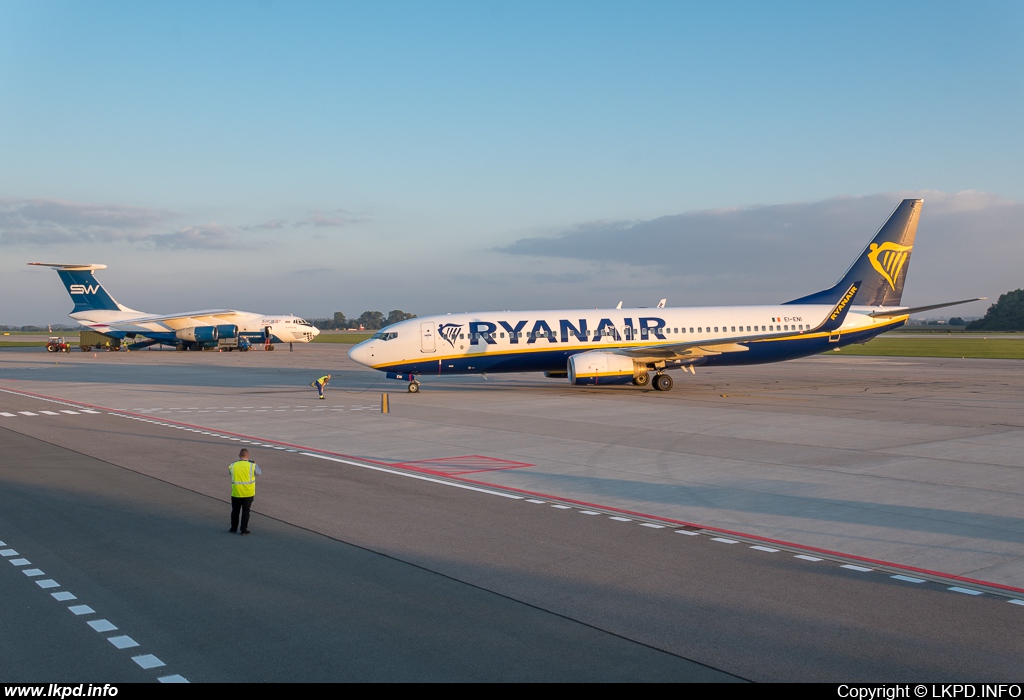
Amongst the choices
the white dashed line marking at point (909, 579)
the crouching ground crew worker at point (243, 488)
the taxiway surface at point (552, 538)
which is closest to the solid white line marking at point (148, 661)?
the taxiway surface at point (552, 538)

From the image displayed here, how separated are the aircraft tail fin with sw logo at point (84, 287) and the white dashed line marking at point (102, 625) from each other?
289 feet

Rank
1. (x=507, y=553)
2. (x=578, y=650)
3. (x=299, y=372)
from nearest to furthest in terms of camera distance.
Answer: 1. (x=578, y=650)
2. (x=507, y=553)
3. (x=299, y=372)

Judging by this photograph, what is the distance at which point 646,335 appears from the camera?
39.5 meters

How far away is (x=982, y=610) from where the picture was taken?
9.30 meters

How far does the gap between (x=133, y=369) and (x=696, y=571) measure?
187ft

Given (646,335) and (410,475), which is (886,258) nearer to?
(646,335)

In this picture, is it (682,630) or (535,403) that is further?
(535,403)

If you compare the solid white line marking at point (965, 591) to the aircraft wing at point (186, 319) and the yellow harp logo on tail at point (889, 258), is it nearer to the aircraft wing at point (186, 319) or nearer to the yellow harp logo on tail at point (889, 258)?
the yellow harp logo on tail at point (889, 258)

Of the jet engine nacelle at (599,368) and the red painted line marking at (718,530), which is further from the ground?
the jet engine nacelle at (599,368)

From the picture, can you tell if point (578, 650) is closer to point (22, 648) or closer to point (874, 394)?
point (22, 648)

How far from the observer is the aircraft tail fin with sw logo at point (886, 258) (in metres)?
41.9

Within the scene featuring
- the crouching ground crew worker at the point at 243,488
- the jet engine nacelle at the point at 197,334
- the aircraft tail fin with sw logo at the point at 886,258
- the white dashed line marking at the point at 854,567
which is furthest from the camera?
the jet engine nacelle at the point at 197,334

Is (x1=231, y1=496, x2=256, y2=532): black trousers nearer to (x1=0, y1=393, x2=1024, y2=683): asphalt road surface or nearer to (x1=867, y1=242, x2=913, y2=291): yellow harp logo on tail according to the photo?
(x1=0, y1=393, x2=1024, y2=683): asphalt road surface
